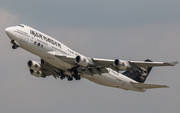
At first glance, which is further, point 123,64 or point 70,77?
point 70,77

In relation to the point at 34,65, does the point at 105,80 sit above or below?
below

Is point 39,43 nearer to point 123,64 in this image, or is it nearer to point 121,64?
point 121,64

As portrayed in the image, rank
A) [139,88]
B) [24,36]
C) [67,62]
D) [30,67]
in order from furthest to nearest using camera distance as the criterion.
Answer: [139,88]
[30,67]
[67,62]
[24,36]

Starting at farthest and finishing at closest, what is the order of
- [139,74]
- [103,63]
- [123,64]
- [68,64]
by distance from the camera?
[139,74]
[68,64]
[103,63]
[123,64]

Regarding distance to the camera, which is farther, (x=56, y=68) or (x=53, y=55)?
(x=56, y=68)

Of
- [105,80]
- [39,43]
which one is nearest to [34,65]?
[39,43]

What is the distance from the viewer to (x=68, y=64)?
4894cm

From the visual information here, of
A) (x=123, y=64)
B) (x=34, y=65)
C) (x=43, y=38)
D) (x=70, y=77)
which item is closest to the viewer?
→ (x=123, y=64)

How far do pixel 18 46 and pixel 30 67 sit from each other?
812 centimetres

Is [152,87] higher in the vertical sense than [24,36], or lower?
lower

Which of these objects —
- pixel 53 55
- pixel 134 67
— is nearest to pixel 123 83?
pixel 134 67

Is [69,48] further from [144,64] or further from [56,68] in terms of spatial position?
[144,64]

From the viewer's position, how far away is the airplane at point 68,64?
45625 millimetres

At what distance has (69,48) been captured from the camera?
1977 inches
